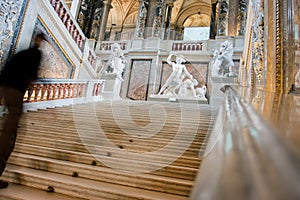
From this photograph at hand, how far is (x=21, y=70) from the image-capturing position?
7.14ft

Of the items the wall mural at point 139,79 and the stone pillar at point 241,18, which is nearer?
the stone pillar at point 241,18

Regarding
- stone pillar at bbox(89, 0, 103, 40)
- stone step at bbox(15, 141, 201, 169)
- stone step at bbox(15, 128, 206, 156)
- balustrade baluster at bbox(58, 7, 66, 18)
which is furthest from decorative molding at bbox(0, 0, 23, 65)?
stone pillar at bbox(89, 0, 103, 40)

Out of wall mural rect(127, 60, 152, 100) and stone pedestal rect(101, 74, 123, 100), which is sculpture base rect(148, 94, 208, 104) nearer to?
stone pedestal rect(101, 74, 123, 100)

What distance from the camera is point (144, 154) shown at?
275 centimetres

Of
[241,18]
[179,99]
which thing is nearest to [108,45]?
[179,99]

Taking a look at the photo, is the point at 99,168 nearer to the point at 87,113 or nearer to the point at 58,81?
the point at 87,113

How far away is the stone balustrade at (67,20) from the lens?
22.6 ft

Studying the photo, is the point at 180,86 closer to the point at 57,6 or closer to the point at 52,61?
the point at 52,61

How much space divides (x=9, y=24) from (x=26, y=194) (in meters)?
4.53

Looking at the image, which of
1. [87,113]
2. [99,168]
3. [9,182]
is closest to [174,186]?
[99,168]

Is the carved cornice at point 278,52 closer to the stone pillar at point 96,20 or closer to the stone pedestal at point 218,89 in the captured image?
the stone pedestal at point 218,89

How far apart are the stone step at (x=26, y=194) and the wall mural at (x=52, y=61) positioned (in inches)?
201

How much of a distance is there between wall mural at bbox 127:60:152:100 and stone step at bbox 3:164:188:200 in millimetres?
9873

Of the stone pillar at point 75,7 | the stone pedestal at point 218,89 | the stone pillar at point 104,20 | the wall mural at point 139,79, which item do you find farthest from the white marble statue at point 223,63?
the stone pillar at point 75,7
